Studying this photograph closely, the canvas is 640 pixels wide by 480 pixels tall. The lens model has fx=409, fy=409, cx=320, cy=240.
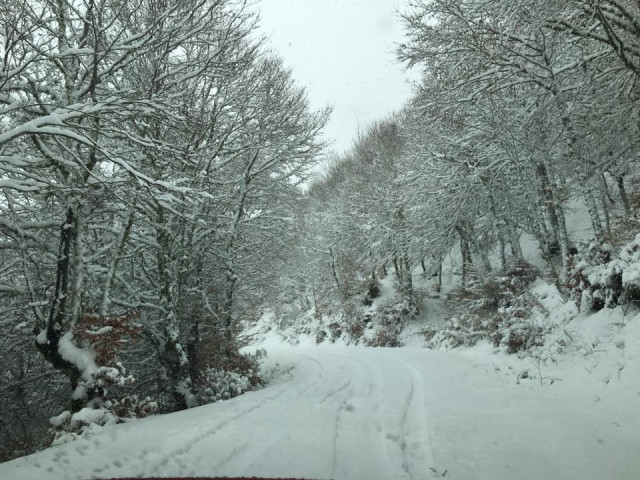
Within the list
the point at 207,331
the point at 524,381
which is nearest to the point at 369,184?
the point at 207,331

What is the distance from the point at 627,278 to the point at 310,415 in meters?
5.19

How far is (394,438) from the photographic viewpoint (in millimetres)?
4434

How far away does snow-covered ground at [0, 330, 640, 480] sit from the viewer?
3.57 meters

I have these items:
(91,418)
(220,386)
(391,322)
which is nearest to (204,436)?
(91,418)

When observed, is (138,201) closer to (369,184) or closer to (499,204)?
(499,204)

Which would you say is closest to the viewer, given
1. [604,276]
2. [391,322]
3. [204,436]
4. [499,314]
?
[204,436]

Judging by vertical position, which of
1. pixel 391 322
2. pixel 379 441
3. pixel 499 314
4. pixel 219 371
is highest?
pixel 499 314

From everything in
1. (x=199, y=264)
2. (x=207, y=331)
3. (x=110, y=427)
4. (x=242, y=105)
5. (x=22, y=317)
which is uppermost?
(x=242, y=105)

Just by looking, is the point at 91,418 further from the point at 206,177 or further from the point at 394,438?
the point at 206,177

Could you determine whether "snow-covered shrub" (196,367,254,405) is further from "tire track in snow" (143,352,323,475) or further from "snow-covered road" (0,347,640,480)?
"snow-covered road" (0,347,640,480)

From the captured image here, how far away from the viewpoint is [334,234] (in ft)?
92.7

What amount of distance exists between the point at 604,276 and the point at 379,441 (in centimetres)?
515

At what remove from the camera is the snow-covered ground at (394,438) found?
357cm

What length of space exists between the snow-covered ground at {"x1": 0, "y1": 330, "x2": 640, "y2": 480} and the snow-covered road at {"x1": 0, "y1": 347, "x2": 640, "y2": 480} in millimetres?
12
